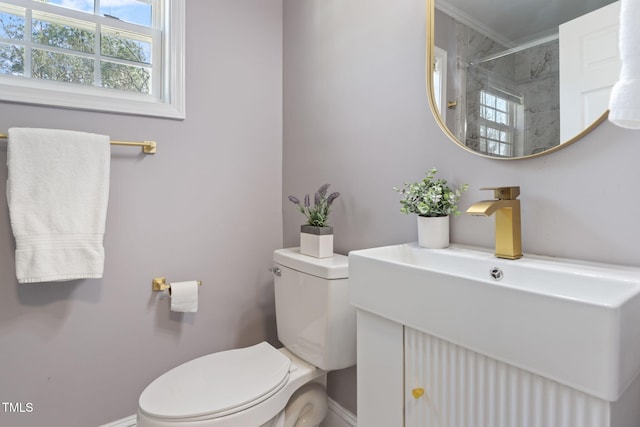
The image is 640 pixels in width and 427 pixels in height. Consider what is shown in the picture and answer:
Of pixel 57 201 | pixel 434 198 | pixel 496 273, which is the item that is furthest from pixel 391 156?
pixel 57 201

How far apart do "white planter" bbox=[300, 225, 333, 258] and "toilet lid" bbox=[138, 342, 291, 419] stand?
0.42m

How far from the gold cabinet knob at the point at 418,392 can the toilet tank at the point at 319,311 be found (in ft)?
1.35

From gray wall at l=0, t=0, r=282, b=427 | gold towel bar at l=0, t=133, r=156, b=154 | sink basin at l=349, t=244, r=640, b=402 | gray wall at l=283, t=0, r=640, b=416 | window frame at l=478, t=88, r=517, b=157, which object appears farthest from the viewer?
gold towel bar at l=0, t=133, r=156, b=154

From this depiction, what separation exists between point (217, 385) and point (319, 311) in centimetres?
42

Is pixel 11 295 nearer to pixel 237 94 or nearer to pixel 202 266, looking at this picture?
pixel 202 266

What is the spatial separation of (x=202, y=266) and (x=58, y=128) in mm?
805

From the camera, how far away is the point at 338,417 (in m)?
1.46

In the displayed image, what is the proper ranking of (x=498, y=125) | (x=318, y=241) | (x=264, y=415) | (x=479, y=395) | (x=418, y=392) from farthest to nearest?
(x=318, y=241)
(x=264, y=415)
(x=498, y=125)
(x=418, y=392)
(x=479, y=395)

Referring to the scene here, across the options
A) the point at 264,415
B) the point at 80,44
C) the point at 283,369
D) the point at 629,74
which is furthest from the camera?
the point at 80,44

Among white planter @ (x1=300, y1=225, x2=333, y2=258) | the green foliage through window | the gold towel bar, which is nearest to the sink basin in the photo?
white planter @ (x1=300, y1=225, x2=333, y2=258)

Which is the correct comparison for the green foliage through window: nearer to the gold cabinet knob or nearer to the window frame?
the window frame

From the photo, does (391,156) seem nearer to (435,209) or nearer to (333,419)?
(435,209)

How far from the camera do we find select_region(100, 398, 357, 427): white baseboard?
1.40 m

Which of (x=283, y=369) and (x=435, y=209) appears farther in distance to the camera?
(x=283, y=369)
